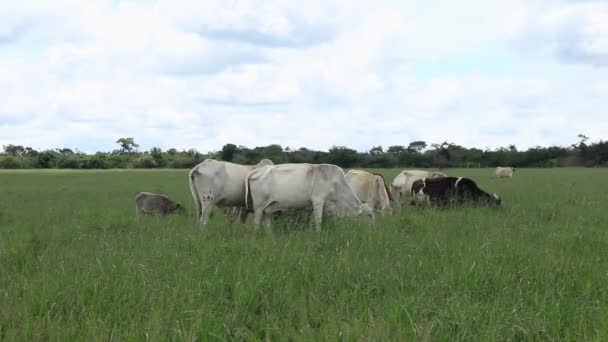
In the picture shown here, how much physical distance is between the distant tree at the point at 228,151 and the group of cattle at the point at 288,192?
93.1 feet

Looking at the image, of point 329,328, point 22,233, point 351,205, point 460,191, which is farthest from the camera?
point 460,191

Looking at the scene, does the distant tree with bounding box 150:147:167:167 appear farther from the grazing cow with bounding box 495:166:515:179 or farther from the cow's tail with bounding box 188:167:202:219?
the cow's tail with bounding box 188:167:202:219

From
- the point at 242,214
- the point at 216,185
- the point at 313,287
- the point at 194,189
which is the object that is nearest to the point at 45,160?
the point at 194,189

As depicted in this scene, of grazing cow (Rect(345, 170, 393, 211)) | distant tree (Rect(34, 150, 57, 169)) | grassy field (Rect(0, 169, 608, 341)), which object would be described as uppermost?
distant tree (Rect(34, 150, 57, 169))

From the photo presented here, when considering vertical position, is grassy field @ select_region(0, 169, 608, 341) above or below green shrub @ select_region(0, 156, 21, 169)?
below

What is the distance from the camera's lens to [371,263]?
6.50 metres

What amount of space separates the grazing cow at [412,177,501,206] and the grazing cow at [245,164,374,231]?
4.27 m

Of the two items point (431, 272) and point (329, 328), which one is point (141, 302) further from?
point (431, 272)

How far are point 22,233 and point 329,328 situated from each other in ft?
24.7

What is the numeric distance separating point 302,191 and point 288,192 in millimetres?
282

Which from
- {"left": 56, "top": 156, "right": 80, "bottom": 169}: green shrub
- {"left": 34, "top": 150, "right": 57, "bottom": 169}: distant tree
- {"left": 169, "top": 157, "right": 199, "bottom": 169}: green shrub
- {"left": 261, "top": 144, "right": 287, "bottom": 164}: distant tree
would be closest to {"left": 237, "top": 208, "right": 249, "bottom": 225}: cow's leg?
{"left": 261, "top": 144, "right": 287, "bottom": 164}: distant tree

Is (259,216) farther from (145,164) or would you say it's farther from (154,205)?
(145,164)

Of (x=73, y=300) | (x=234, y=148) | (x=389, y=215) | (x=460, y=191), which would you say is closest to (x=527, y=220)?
(x=389, y=215)

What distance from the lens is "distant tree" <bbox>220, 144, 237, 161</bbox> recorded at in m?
44.2
